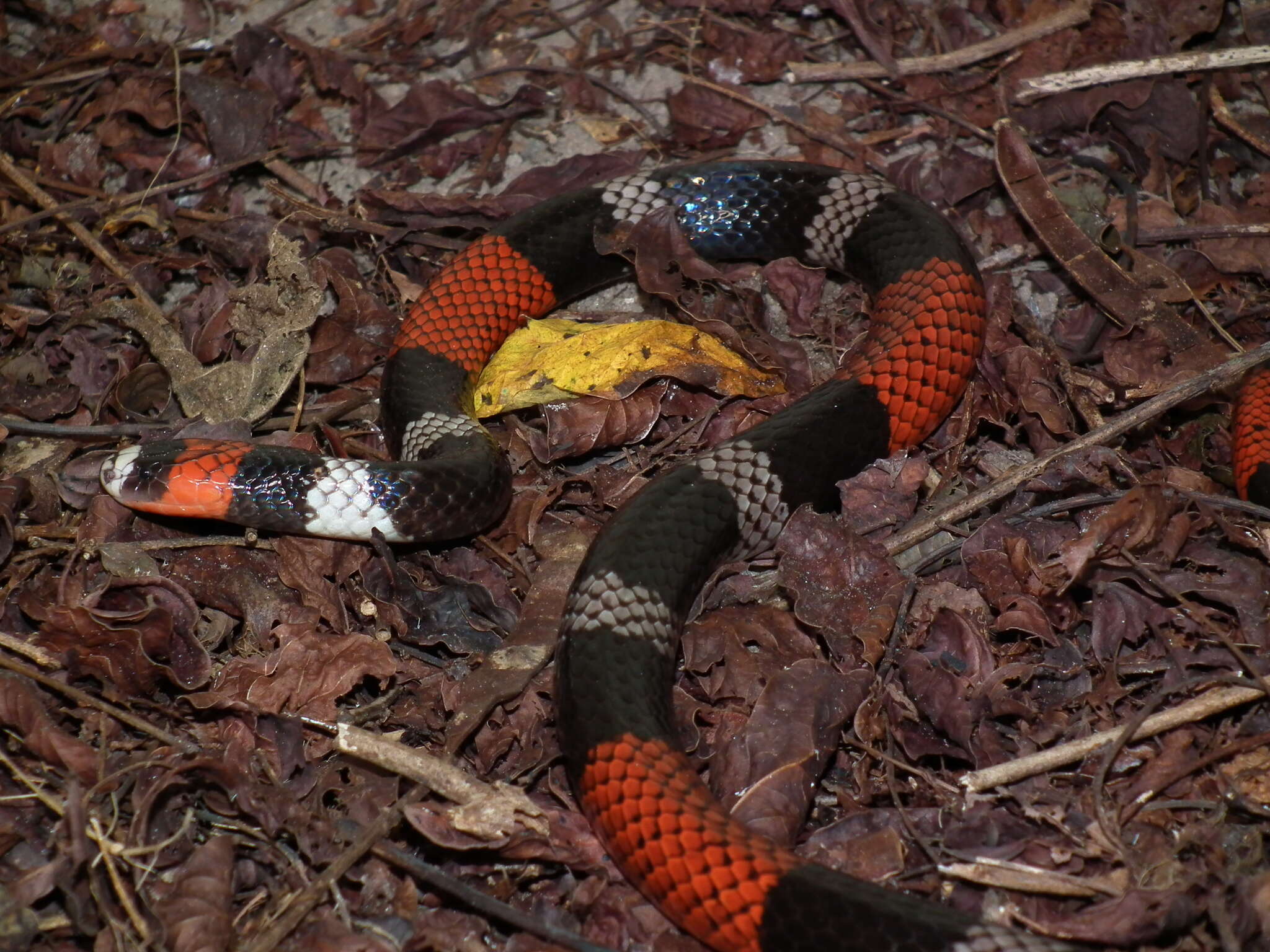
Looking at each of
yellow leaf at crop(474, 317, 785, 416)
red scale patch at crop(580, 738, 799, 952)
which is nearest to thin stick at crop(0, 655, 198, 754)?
red scale patch at crop(580, 738, 799, 952)

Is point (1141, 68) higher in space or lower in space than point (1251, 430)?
higher

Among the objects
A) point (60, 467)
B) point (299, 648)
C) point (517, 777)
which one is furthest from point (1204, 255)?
point (60, 467)

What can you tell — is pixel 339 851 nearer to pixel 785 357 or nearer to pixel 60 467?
pixel 60 467

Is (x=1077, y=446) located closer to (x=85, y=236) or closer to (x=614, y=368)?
(x=614, y=368)

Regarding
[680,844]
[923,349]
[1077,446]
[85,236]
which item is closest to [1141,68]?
[923,349]

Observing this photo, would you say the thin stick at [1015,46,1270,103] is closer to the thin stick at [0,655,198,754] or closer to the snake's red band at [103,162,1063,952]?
the snake's red band at [103,162,1063,952]

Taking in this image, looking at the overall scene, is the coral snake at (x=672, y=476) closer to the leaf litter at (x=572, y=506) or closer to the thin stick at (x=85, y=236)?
the leaf litter at (x=572, y=506)

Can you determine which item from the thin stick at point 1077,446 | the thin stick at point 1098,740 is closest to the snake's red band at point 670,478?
the thin stick at point 1077,446
